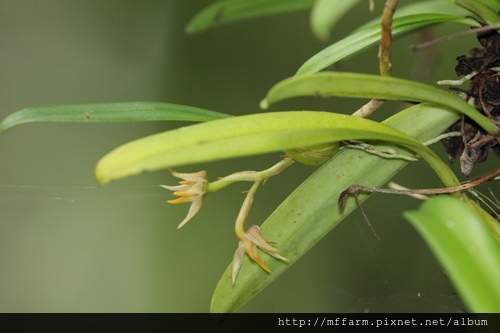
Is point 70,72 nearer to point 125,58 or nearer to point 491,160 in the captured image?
point 125,58

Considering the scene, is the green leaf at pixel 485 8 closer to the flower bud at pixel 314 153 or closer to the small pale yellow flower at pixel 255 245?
the flower bud at pixel 314 153

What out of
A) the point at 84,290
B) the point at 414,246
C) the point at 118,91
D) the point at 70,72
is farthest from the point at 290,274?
the point at 70,72

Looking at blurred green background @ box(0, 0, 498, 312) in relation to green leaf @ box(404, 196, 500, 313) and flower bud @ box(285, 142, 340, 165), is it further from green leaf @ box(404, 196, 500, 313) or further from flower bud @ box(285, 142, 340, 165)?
green leaf @ box(404, 196, 500, 313)

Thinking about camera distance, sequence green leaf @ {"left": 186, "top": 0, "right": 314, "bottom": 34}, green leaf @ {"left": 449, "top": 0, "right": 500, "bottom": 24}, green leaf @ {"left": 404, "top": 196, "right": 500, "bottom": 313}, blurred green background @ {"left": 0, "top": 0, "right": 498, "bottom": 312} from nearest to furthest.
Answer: green leaf @ {"left": 404, "top": 196, "right": 500, "bottom": 313}
green leaf @ {"left": 449, "top": 0, "right": 500, "bottom": 24}
green leaf @ {"left": 186, "top": 0, "right": 314, "bottom": 34}
blurred green background @ {"left": 0, "top": 0, "right": 498, "bottom": 312}

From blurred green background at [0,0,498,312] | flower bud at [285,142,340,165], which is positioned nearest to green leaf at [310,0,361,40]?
flower bud at [285,142,340,165]

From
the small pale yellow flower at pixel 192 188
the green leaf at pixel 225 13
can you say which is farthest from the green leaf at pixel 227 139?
the green leaf at pixel 225 13

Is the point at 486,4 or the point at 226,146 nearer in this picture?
the point at 226,146

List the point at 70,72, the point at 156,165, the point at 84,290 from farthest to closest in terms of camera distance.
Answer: the point at 70,72
the point at 84,290
the point at 156,165
